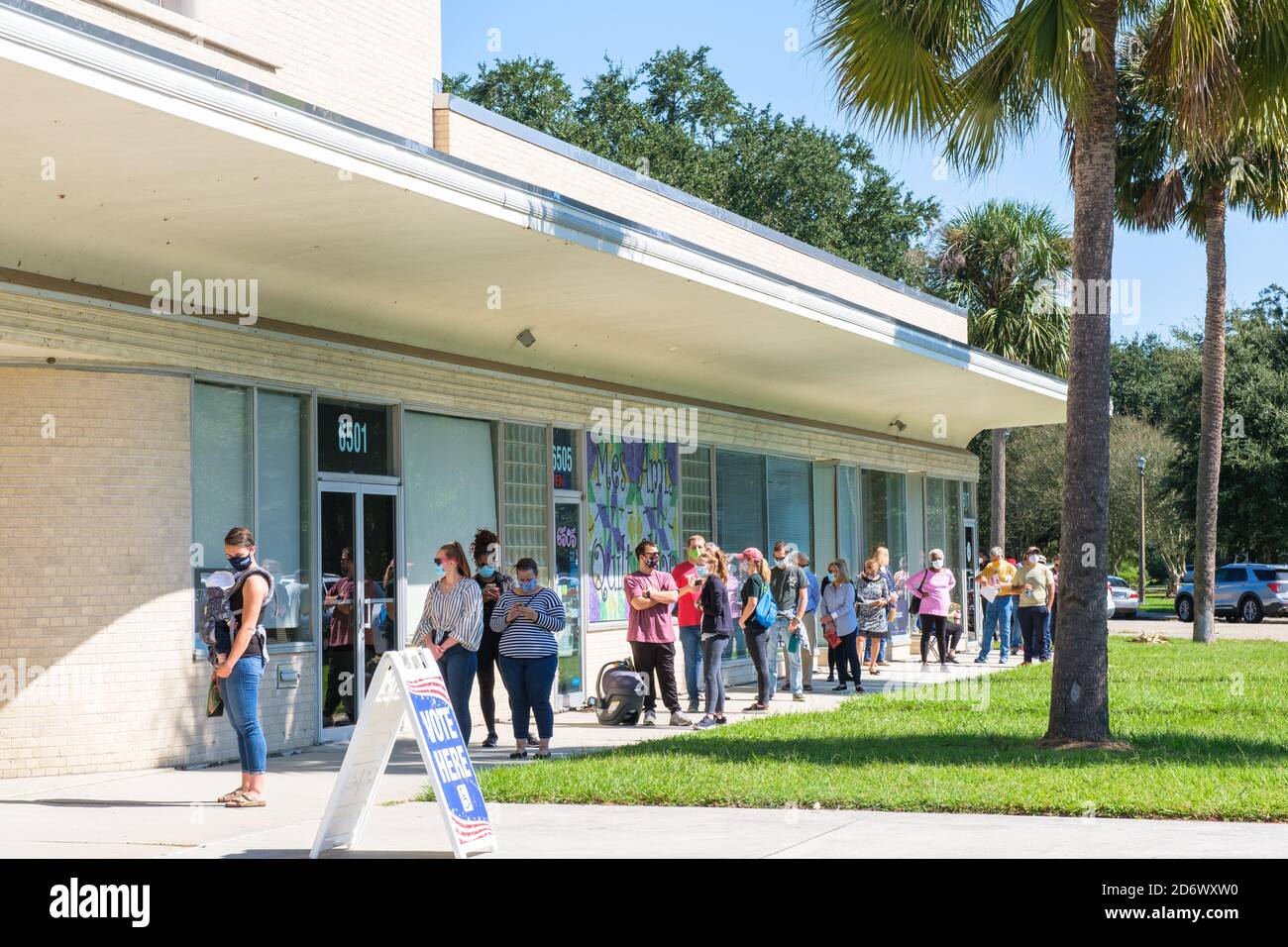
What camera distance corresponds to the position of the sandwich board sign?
25.5 feet

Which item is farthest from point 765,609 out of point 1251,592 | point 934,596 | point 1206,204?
point 1251,592

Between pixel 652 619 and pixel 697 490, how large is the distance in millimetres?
6286

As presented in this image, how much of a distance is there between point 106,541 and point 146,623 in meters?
0.72

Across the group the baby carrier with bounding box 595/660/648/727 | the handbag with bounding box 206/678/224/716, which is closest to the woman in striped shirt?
the baby carrier with bounding box 595/660/648/727

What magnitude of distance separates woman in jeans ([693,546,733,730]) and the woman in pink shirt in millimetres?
7828

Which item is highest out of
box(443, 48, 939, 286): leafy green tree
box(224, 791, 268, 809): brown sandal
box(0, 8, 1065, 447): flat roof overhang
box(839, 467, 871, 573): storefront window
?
box(443, 48, 939, 286): leafy green tree

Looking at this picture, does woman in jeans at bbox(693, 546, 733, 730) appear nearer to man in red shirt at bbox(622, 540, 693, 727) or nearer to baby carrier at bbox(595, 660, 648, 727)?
man in red shirt at bbox(622, 540, 693, 727)

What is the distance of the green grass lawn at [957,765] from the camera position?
9.25 m

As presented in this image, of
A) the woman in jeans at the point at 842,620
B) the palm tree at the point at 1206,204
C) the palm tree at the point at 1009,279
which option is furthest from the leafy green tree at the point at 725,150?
the woman in jeans at the point at 842,620

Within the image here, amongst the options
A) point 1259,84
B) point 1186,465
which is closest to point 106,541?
point 1259,84

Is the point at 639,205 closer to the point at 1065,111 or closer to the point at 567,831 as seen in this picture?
the point at 1065,111

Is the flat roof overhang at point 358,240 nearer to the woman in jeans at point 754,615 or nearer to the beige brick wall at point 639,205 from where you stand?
the beige brick wall at point 639,205

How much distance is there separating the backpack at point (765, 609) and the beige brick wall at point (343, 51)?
5.63 metres

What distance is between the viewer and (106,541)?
1166 centimetres
